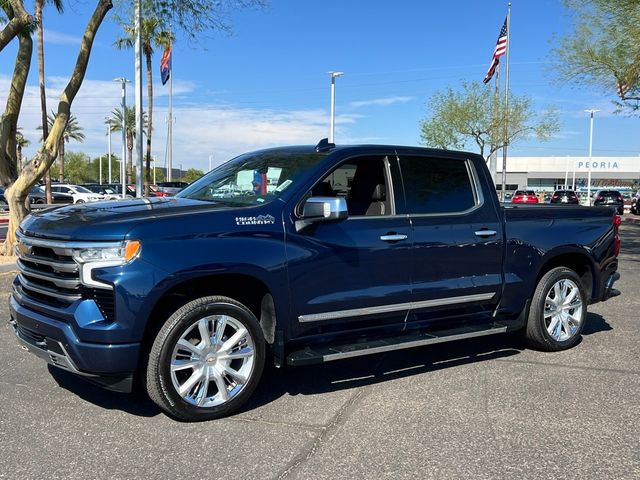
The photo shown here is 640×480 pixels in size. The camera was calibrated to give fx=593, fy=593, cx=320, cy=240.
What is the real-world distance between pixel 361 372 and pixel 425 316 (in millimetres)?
758

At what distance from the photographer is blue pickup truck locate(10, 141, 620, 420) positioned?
12.2 ft

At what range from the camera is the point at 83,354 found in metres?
3.66

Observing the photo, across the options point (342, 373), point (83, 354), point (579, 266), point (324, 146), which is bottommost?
point (342, 373)

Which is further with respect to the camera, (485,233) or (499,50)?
(499,50)

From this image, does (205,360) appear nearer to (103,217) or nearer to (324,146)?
(103,217)

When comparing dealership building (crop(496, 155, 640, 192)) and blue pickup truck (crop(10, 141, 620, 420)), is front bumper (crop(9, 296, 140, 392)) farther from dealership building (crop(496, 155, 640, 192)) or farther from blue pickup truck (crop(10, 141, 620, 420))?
dealership building (crop(496, 155, 640, 192))

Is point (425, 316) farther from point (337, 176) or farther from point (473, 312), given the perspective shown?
point (337, 176)

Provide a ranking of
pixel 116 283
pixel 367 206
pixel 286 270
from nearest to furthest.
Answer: pixel 116 283, pixel 286 270, pixel 367 206

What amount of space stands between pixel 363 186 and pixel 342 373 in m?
1.62

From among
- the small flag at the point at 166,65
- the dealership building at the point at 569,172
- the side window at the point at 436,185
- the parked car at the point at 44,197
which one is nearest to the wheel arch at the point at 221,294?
the side window at the point at 436,185

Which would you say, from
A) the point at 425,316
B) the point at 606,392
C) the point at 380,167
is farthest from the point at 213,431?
the point at 606,392

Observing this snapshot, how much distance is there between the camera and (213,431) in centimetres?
388

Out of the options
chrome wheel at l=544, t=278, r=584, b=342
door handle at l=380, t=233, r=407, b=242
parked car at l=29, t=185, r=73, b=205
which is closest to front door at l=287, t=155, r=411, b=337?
door handle at l=380, t=233, r=407, b=242

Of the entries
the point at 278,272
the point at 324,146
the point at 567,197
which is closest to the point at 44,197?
the point at 567,197
